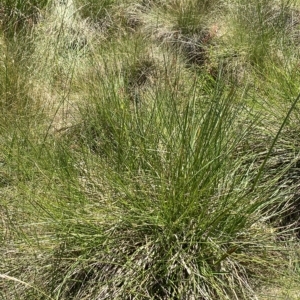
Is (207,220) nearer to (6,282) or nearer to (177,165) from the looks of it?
(177,165)

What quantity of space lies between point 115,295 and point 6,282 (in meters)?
0.43

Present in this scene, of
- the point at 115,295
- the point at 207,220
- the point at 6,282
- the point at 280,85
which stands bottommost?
the point at 6,282

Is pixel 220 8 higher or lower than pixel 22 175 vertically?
higher

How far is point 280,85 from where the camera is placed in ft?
7.92

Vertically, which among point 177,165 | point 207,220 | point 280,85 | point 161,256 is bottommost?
point 161,256

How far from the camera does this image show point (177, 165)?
1.78m

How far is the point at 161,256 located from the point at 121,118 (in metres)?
0.72

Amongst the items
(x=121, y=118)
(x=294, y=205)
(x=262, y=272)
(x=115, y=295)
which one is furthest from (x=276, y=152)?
(x=115, y=295)

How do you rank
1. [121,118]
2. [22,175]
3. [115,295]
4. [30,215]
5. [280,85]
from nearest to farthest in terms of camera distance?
[115,295]
[30,215]
[22,175]
[121,118]
[280,85]

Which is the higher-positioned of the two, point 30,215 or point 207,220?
point 207,220

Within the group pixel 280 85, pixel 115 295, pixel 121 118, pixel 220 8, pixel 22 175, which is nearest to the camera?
pixel 115 295

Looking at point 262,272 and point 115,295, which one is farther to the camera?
point 262,272

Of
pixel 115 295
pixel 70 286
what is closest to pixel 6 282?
pixel 70 286

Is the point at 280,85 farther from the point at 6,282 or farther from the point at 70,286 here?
the point at 6,282
